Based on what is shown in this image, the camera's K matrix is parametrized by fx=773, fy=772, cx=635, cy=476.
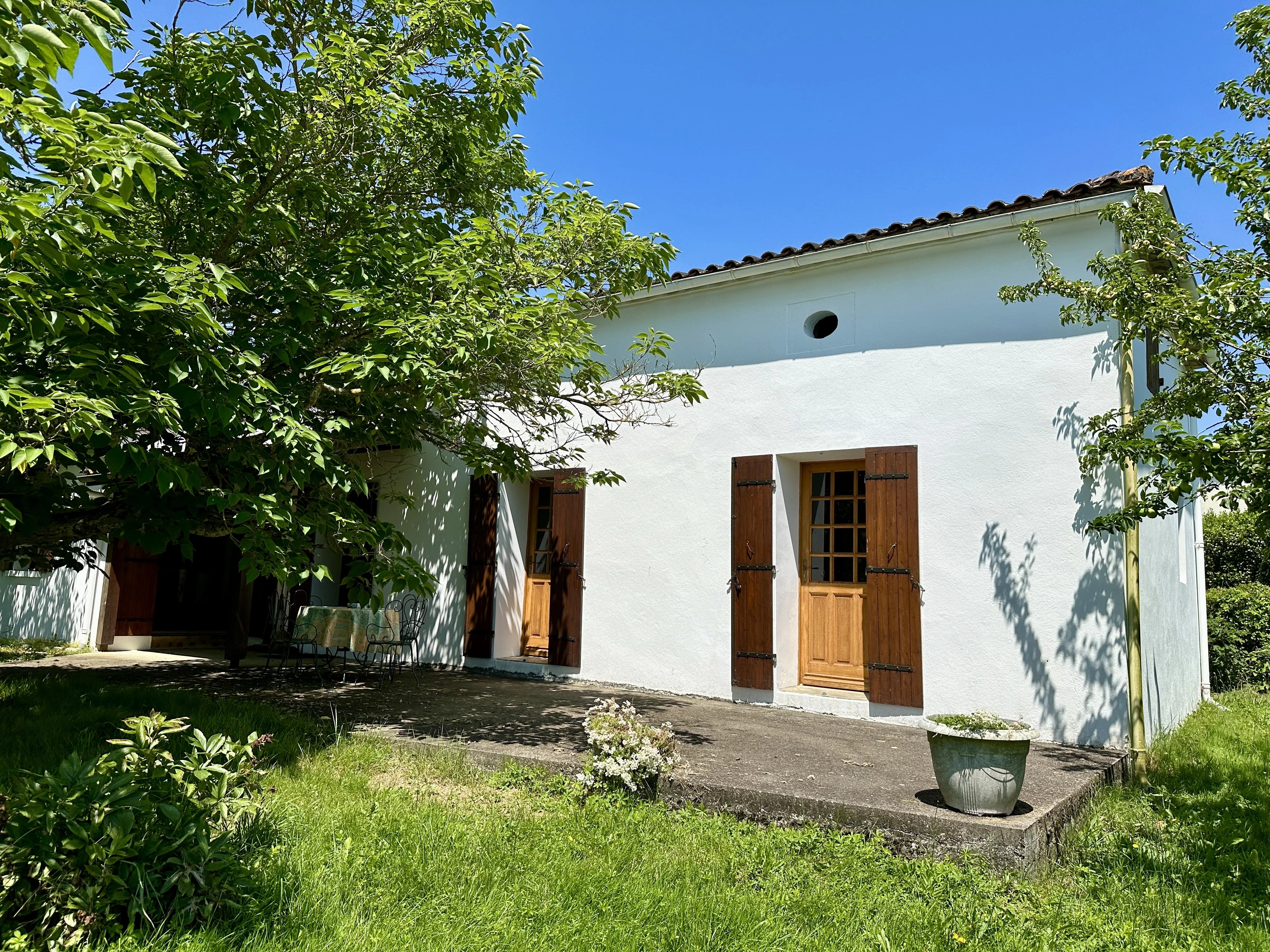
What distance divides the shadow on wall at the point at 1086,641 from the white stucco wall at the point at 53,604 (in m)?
11.8

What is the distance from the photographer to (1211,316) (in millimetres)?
3951

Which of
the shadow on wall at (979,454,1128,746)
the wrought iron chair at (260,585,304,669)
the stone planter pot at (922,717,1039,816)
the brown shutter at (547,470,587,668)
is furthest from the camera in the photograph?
the wrought iron chair at (260,585,304,669)

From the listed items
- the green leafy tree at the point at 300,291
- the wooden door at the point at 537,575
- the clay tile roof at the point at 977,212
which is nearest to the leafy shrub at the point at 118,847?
Result: the green leafy tree at the point at 300,291

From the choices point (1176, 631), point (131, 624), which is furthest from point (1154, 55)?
point (131, 624)

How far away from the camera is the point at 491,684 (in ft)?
26.7

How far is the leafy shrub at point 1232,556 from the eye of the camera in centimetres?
1104

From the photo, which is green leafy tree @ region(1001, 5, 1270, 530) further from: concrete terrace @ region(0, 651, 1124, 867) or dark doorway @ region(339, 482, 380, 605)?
dark doorway @ region(339, 482, 380, 605)

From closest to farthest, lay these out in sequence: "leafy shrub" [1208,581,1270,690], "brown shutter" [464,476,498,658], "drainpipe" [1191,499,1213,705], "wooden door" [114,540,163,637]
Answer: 1. "drainpipe" [1191,499,1213,705]
2. "brown shutter" [464,476,498,658]
3. "leafy shrub" [1208,581,1270,690]
4. "wooden door" [114,540,163,637]

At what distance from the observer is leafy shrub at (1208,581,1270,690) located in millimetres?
9742

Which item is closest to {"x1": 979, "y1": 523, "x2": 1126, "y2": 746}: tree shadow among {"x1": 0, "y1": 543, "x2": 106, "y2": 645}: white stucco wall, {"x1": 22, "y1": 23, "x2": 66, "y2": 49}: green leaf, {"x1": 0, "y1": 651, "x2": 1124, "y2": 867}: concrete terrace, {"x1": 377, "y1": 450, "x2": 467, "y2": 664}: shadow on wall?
{"x1": 0, "y1": 651, "x2": 1124, "y2": 867}: concrete terrace

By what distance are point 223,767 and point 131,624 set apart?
34.0ft

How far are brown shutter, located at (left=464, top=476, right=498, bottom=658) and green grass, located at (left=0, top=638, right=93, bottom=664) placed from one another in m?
5.58

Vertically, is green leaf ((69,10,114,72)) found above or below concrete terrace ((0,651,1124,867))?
above

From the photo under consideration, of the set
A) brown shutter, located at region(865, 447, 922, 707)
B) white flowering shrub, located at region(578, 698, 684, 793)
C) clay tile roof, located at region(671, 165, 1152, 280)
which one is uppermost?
clay tile roof, located at region(671, 165, 1152, 280)
